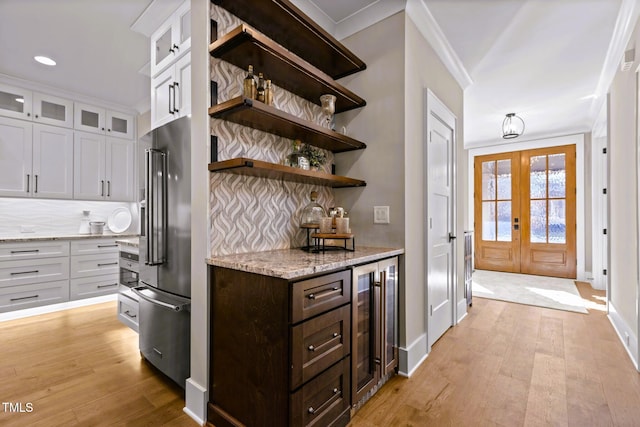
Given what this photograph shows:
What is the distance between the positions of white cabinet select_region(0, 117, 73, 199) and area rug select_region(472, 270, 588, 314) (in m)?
5.93

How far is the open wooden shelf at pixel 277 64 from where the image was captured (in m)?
1.56

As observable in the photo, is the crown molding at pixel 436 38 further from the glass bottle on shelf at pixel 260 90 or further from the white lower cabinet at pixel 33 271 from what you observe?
the white lower cabinet at pixel 33 271

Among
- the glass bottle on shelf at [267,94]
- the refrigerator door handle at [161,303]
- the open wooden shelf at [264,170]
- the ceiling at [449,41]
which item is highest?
the ceiling at [449,41]

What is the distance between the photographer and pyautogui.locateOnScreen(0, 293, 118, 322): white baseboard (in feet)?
10.8

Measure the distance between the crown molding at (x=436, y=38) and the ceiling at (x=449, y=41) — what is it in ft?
A: 0.09

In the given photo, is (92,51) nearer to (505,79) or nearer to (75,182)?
(75,182)

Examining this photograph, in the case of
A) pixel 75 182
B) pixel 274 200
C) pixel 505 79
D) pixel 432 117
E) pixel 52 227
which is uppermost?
pixel 505 79

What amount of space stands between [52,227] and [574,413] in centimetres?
578

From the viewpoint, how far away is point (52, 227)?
13.4 ft

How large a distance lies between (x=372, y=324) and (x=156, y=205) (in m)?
1.62

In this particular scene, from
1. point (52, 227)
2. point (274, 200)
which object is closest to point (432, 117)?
point (274, 200)

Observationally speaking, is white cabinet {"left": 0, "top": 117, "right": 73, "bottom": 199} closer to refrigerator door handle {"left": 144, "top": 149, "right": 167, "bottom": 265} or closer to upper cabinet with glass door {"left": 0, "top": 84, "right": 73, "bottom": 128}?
upper cabinet with glass door {"left": 0, "top": 84, "right": 73, "bottom": 128}

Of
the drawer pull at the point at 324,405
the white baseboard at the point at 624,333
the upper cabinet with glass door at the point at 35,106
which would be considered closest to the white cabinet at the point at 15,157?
the upper cabinet with glass door at the point at 35,106

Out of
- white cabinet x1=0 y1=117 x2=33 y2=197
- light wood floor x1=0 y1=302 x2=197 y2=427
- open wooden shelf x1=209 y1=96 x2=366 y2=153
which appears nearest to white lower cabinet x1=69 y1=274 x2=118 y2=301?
light wood floor x1=0 y1=302 x2=197 y2=427
